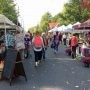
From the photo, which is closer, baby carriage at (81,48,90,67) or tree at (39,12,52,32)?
baby carriage at (81,48,90,67)

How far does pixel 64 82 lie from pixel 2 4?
37191 millimetres

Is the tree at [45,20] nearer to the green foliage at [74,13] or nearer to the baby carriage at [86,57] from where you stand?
the green foliage at [74,13]

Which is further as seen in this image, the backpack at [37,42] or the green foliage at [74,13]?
the green foliage at [74,13]

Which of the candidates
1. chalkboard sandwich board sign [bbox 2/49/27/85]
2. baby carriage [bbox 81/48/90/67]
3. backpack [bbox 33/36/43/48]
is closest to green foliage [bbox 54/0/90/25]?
baby carriage [bbox 81/48/90/67]

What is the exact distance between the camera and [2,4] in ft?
162

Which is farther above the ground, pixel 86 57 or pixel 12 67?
pixel 12 67

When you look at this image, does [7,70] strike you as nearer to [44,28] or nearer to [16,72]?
[16,72]

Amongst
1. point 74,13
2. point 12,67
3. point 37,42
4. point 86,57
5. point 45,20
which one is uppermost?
point 74,13

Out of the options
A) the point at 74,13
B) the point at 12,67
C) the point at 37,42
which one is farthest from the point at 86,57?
the point at 74,13

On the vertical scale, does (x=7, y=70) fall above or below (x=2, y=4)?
below

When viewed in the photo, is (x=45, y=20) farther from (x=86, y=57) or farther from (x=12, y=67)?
(x=12, y=67)

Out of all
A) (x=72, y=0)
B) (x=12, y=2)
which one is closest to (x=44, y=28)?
(x=72, y=0)

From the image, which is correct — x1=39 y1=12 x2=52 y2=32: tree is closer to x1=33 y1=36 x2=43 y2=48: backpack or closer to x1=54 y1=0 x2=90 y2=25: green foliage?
x1=54 y1=0 x2=90 y2=25: green foliage

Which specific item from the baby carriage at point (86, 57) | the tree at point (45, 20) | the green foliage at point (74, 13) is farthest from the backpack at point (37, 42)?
the tree at point (45, 20)
